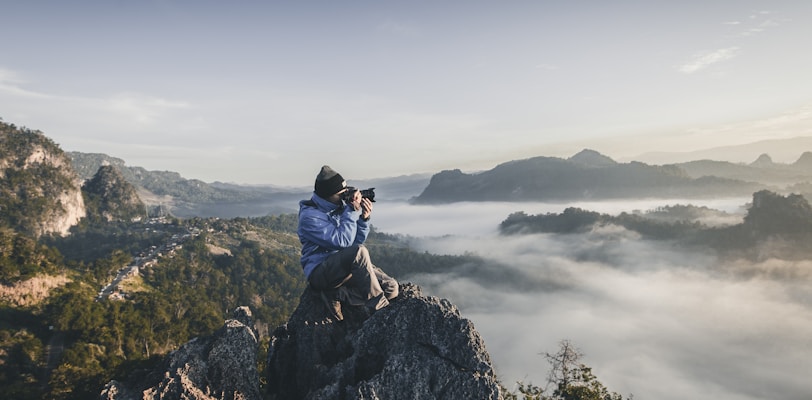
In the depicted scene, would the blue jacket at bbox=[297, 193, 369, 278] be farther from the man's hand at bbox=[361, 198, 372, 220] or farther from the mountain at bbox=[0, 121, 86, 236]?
the mountain at bbox=[0, 121, 86, 236]

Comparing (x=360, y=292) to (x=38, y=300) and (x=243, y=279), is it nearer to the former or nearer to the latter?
(x=38, y=300)

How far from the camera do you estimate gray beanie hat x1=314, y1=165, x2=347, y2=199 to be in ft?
30.8

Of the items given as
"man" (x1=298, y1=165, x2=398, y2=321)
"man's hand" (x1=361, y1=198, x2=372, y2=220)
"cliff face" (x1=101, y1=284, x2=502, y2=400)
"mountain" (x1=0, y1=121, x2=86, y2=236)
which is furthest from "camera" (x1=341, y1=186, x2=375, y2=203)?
"mountain" (x1=0, y1=121, x2=86, y2=236)

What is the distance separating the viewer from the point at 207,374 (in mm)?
10016

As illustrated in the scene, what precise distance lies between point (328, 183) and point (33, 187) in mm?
234770

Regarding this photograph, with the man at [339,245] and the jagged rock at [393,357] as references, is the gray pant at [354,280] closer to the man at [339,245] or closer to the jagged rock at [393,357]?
the man at [339,245]

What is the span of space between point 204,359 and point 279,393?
2.20 m

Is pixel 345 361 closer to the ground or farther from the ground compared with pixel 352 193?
closer to the ground

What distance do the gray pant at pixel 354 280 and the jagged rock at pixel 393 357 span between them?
49 centimetres

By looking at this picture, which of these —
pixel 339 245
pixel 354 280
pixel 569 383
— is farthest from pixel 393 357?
pixel 569 383

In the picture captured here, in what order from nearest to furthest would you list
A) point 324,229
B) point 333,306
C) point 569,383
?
point 324,229
point 333,306
point 569,383

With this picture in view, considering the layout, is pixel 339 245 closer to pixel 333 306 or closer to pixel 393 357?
pixel 333 306

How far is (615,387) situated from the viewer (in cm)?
17112

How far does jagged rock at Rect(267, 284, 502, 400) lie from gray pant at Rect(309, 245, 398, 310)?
492mm
